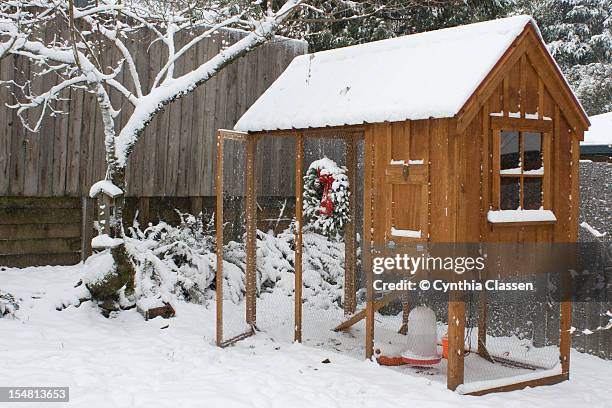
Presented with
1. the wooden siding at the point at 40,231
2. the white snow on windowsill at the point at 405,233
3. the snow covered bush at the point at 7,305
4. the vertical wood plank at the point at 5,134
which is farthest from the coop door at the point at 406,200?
the vertical wood plank at the point at 5,134

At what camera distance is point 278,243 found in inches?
397

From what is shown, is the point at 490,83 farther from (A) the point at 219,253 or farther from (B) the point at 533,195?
(A) the point at 219,253

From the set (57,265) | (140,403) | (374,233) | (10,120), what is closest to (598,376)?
(374,233)

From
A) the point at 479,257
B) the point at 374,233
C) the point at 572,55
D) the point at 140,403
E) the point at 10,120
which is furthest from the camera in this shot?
the point at 572,55

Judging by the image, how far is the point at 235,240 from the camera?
9.88 meters

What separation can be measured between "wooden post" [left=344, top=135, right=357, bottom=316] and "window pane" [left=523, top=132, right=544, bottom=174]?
2579 mm

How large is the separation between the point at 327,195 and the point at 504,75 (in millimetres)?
2548

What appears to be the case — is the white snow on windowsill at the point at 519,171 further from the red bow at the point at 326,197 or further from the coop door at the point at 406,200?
the red bow at the point at 326,197

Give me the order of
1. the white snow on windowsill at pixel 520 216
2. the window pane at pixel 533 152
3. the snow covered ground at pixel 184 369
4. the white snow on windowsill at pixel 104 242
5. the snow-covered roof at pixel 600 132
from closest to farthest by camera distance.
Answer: the snow covered ground at pixel 184 369 → the white snow on windowsill at pixel 520 216 → the window pane at pixel 533 152 → the white snow on windowsill at pixel 104 242 → the snow-covered roof at pixel 600 132

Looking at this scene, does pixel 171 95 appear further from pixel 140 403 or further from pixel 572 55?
pixel 572 55

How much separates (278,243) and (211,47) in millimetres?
3007

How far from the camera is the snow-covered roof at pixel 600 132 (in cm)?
741

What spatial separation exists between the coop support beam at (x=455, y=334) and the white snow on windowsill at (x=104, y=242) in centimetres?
370

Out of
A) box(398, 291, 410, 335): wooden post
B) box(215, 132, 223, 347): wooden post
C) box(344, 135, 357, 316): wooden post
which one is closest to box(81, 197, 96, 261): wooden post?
box(215, 132, 223, 347): wooden post
